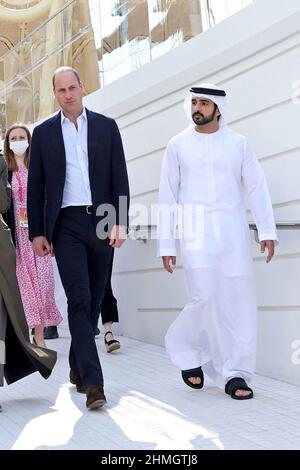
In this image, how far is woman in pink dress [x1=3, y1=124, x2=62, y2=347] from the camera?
766 centimetres

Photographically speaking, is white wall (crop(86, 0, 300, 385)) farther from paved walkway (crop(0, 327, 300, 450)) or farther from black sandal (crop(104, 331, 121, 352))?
paved walkway (crop(0, 327, 300, 450))

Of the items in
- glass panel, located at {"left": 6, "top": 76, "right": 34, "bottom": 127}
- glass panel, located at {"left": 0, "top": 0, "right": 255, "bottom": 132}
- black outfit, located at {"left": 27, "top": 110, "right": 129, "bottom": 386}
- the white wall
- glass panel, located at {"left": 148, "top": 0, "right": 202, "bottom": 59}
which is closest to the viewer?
black outfit, located at {"left": 27, "top": 110, "right": 129, "bottom": 386}

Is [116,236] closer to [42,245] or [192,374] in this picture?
[42,245]

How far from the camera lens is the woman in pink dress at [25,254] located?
25.1 feet

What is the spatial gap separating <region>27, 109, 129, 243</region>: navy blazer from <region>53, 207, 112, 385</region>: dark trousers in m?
0.08

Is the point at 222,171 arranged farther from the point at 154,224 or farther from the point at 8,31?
the point at 8,31

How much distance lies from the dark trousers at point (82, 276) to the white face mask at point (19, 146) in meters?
2.49

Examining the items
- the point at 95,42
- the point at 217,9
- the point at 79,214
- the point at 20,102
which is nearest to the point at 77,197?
the point at 79,214

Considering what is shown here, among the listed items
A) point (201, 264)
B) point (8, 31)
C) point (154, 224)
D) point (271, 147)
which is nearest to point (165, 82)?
point (154, 224)

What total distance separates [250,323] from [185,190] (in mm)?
935


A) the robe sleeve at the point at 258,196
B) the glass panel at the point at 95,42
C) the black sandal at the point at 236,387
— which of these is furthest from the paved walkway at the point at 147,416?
the glass panel at the point at 95,42

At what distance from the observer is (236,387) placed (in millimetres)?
5406

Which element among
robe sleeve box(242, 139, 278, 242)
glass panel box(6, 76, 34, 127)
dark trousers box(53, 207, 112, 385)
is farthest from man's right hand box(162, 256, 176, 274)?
glass panel box(6, 76, 34, 127)

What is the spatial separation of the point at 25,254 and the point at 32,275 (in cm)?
19
